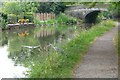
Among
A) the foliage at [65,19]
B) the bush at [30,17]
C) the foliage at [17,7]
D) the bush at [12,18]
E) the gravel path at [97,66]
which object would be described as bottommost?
the foliage at [65,19]

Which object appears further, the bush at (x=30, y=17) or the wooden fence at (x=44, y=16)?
the wooden fence at (x=44, y=16)

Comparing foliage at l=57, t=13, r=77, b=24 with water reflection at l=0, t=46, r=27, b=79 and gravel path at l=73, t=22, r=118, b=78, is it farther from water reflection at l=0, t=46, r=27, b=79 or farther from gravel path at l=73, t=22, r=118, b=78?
gravel path at l=73, t=22, r=118, b=78

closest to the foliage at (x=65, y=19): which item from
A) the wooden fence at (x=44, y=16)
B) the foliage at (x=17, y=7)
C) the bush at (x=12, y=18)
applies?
the wooden fence at (x=44, y=16)

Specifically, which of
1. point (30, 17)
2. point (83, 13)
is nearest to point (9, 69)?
point (30, 17)

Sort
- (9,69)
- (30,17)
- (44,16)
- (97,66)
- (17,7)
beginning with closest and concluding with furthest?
1. (97,66)
2. (9,69)
3. (17,7)
4. (30,17)
5. (44,16)


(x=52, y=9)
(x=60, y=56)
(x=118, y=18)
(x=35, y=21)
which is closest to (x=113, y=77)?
(x=60, y=56)

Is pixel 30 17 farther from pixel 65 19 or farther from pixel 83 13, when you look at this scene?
pixel 83 13

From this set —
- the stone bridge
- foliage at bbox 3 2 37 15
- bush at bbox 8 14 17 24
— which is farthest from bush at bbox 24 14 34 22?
the stone bridge

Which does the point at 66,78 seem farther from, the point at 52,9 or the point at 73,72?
the point at 52,9

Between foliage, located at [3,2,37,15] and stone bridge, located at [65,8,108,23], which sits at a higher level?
foliage, located at [3,2,37,15]

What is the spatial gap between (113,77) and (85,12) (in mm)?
46874

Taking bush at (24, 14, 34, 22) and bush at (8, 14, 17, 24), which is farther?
bush at (24, 14, 34, 22)

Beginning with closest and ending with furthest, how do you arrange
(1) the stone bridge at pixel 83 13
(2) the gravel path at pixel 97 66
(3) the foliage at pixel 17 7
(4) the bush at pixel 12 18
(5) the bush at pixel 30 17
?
(2) the gravel path at pixel 97 66, (4) the bush at pixel 12 18, (3) the foliage at pixel 17 7, (5) the bush at pixel 30 17, (1) the stone bridge at pixel 83 13

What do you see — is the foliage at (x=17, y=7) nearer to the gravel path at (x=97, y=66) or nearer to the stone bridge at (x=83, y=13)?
the stone bridge at (x=83, y=13)
